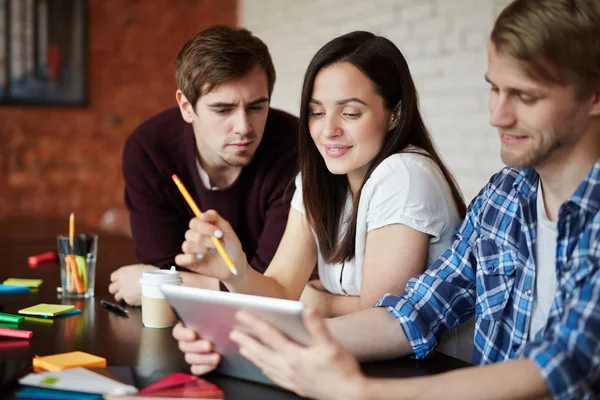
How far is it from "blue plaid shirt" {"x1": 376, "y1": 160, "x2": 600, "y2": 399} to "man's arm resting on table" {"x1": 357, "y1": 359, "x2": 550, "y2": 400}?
0.03 metres

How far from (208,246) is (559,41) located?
725mm

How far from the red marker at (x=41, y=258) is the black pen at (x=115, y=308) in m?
0.63

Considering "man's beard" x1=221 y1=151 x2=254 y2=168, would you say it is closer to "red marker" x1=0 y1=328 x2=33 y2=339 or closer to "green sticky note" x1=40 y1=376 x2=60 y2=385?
"red marker" x1=0 y1=328 x2=33 y2=339

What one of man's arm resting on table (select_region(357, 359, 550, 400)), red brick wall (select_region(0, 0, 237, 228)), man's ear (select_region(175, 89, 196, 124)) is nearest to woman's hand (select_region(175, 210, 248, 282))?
man's arm resting on table (select_region(357, 359, 550, 400))

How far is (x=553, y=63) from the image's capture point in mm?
1086

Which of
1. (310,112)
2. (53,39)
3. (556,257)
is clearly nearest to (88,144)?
(53,39)

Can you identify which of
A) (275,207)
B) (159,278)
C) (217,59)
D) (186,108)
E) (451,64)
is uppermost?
(451,64)

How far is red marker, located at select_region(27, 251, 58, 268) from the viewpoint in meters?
2.23

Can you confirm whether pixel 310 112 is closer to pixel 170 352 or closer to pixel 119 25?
pixel 170 352

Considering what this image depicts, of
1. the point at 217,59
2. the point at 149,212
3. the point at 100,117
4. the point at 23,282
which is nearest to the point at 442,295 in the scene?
the point at 217,59

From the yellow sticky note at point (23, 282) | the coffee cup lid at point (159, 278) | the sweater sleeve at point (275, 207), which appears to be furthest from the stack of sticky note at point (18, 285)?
the sweater sleeve at point (275, 207)

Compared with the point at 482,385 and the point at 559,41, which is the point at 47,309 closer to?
the point at 482,385

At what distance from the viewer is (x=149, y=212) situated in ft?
7.57

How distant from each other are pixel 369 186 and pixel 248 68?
61 cm
